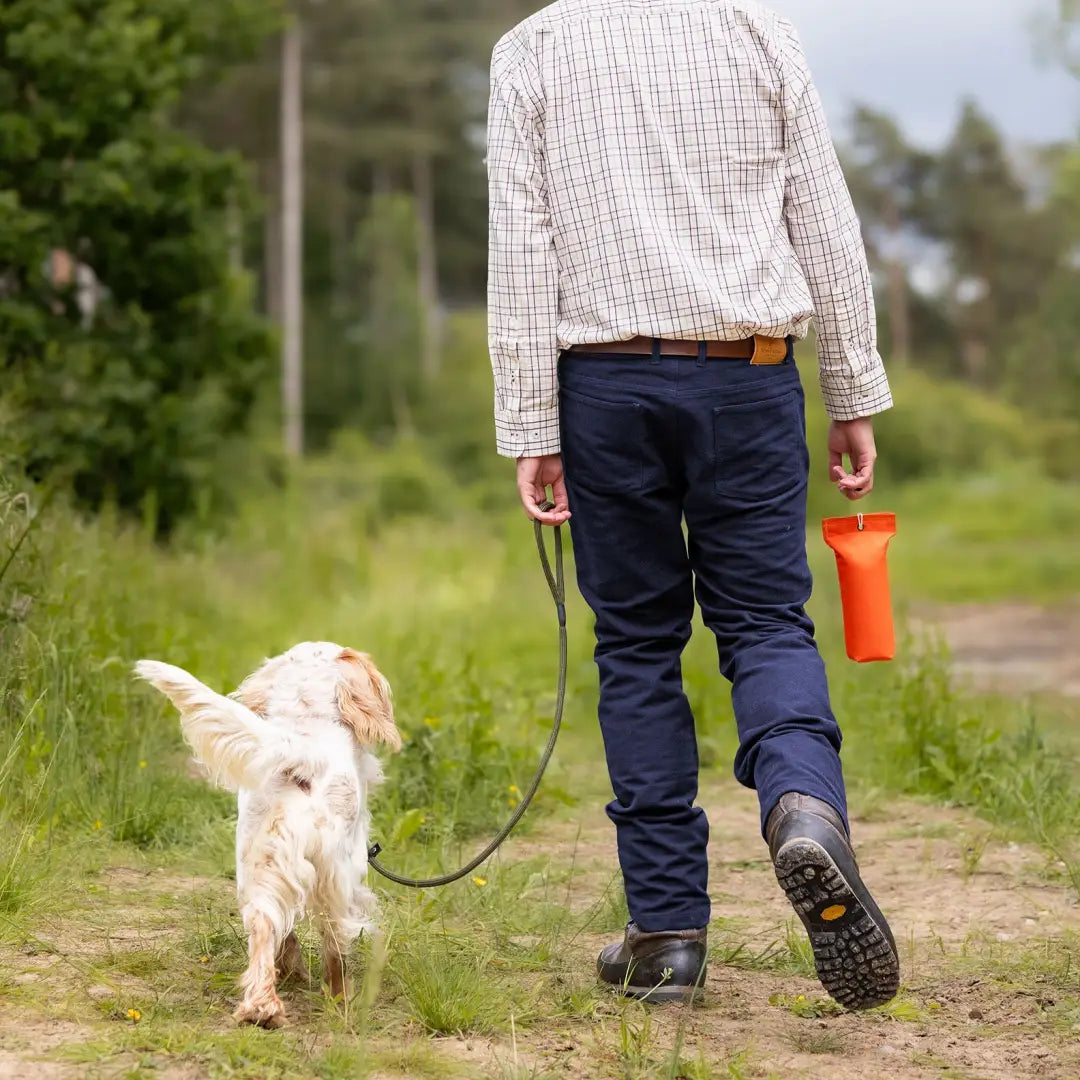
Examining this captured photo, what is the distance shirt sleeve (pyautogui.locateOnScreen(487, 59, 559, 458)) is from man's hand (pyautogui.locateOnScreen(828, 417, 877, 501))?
0.68 m

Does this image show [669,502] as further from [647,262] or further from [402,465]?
[402,465]

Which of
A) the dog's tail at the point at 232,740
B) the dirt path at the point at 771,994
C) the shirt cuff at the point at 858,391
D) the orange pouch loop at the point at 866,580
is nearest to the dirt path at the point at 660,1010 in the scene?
the dirt path at the point at 771,994

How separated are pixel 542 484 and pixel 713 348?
0.49 m

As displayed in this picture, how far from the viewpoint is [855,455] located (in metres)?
3.41

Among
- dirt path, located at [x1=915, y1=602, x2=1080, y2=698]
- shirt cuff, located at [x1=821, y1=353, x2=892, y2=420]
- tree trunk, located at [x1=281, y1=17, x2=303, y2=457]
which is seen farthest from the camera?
tree trunk, located at [x1=281, y1=17, x2=303, y2=457]

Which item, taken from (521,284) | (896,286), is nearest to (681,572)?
(521,284)

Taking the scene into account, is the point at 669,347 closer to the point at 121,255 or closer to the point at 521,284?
the point at 521,284

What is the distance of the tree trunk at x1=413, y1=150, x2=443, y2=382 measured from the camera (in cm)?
3312

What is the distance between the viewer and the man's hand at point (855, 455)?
133 inches

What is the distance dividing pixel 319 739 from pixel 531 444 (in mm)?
786

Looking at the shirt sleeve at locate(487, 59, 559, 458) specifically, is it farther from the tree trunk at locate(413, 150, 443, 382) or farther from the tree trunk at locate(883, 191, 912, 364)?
the tree trunk at locate(883, 191, 912, 364)

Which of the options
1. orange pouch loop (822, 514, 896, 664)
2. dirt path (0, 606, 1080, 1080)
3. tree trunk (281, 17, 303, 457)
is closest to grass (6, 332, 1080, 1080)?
dirt path (0, 606, 1080, 1080)

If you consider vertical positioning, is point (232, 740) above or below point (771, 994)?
above

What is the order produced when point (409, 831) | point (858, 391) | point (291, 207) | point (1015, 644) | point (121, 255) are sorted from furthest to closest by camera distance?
point (291, 207) < point (1015, 644) < point (121, 255) < point (409, 831) < point (858, 391)
